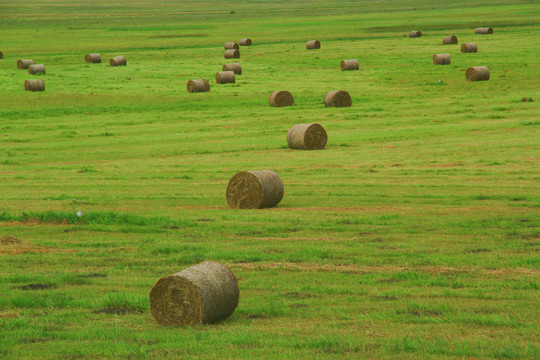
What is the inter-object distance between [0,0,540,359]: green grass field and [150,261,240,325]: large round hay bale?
0.21 meters

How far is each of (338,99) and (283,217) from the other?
89.4 feet

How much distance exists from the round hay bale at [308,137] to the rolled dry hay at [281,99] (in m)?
13.5

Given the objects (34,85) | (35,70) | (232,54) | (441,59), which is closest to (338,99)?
(441,59)

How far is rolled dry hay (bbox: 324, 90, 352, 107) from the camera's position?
154ft

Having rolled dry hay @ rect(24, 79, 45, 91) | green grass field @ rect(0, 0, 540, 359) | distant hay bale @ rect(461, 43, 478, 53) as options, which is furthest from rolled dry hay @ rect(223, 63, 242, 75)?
distant hay bale @ rect(461, 43, 478, 53)

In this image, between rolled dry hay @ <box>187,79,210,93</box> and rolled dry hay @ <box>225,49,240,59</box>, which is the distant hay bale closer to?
rolled dry hay @ <box>225,49,240,59</box>

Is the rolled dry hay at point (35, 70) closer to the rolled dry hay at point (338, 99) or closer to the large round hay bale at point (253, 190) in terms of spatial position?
the rolled dry hay at point (338, 99)

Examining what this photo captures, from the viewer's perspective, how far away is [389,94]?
52.2 meters

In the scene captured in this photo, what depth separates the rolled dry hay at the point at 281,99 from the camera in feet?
156

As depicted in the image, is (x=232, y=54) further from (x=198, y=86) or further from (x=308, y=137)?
(x=308, y=137)

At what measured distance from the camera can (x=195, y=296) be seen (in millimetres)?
11242

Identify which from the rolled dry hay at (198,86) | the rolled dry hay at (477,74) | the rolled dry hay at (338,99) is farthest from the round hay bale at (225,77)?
the rolled dry hay at (477,74)

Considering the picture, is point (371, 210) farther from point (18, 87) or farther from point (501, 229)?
point (18, 87)

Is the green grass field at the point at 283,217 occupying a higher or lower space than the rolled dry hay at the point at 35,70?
lower
